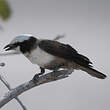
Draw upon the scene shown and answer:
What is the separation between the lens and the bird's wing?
5.98 feet

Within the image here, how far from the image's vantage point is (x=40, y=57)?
1.79m

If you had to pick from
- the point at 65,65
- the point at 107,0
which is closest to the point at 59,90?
the point at 65,65

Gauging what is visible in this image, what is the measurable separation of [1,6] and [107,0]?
312 cm

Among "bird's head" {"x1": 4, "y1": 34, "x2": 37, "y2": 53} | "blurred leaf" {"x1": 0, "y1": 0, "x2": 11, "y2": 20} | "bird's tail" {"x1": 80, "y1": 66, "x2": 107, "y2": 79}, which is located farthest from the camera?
"bird's tail" {"x1": 80, "y1": 66, "x2": 107, "y2": 79}

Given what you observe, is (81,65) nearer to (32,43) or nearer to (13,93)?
(32,43)

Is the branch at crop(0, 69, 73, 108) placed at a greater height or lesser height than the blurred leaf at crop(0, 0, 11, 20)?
lesser

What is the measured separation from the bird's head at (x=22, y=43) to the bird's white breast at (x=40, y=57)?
0.07 ft

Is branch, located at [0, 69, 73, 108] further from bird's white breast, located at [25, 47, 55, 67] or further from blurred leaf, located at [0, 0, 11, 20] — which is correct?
blurred leaf, located at [0, 0, 11, 20]

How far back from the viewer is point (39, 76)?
1.73 metres

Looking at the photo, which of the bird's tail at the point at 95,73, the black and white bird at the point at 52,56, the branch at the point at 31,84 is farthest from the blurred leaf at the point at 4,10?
the bird's tail at the point at 95,73

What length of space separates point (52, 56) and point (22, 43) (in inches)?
5.0

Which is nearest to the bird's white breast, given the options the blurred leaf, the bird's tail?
the bird's tail

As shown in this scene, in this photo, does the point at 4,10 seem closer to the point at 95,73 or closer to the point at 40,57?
the point at 40,57

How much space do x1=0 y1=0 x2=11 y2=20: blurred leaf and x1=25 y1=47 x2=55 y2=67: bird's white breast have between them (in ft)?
1.29
